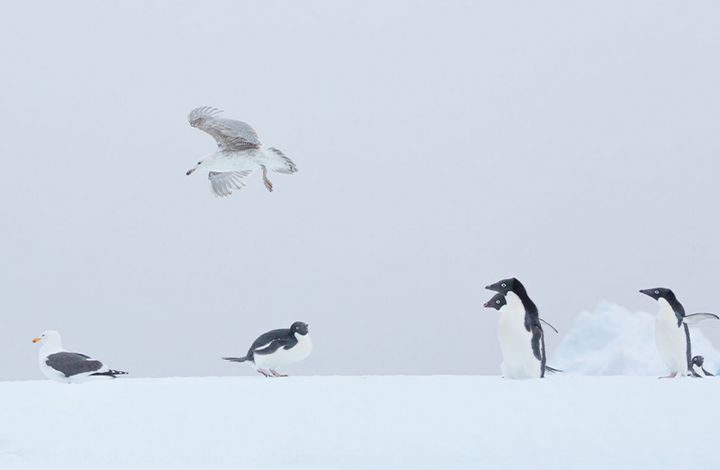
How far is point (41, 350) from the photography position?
27.9ft

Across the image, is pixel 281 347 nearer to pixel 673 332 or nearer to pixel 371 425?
pixel 371 425

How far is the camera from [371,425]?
6.96 meters

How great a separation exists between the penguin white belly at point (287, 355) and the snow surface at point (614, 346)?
8219 millimetres

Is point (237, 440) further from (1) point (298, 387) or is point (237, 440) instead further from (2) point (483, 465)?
(2) point (483, 465)

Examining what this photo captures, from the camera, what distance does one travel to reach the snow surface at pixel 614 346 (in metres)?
15.4

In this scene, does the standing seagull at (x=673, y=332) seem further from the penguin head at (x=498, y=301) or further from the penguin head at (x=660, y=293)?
the penguin head at (x=498, y=301)

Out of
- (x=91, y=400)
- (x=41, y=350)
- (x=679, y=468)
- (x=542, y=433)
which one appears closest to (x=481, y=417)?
(x=542, y=433)

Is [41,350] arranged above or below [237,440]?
above

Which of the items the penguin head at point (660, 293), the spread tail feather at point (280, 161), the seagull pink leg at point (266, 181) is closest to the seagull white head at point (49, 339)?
the seagull pink leg at point (266, 181)

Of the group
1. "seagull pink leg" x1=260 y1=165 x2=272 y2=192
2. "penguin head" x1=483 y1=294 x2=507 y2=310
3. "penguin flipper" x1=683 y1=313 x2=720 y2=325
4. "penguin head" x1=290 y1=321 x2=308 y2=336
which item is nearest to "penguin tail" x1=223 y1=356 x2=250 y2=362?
"penguin head" x1=290 y1=321 x2=308 y2=336

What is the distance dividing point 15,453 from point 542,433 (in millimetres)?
3908

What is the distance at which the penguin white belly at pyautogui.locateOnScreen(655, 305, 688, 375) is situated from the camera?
8227 millimetres

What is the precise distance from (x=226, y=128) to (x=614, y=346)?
8891mm

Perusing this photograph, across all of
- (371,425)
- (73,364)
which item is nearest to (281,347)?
(371,425)
